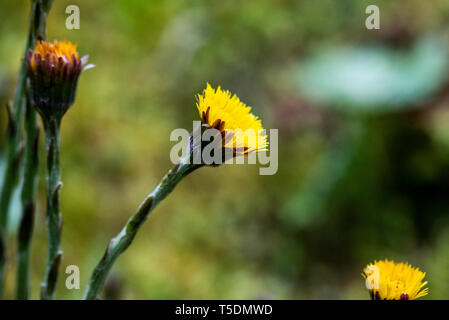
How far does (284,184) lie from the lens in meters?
1.58

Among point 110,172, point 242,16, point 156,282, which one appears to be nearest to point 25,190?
point 156,282

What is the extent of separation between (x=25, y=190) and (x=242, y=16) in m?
1.48

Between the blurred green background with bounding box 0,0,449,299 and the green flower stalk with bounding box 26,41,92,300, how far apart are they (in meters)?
0.65

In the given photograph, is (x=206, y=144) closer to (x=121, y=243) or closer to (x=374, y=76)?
(x=121, y=243)

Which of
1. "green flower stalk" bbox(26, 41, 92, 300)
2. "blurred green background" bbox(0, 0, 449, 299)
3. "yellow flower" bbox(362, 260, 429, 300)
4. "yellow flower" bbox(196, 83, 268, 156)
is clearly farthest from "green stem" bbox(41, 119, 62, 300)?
"blurred green background" bbox(0, 0, 449, 299)

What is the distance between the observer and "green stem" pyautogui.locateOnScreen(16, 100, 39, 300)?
0.47 m

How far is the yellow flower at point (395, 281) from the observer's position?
37cm

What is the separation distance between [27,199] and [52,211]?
8 centimetres

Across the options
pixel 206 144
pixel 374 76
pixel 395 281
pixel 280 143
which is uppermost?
pixel 374 76

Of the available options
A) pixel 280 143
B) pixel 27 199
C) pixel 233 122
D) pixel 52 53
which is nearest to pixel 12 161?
pixel 27 199

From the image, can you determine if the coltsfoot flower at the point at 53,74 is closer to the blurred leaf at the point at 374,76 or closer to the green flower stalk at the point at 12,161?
the green flower stalk at the point at 12,161

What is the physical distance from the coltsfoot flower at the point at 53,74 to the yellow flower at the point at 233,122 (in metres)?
0.12

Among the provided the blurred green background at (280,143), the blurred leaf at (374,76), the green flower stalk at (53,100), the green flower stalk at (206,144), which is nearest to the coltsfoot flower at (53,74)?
the green flower stalk at (53,100)

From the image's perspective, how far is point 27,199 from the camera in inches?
19.7
